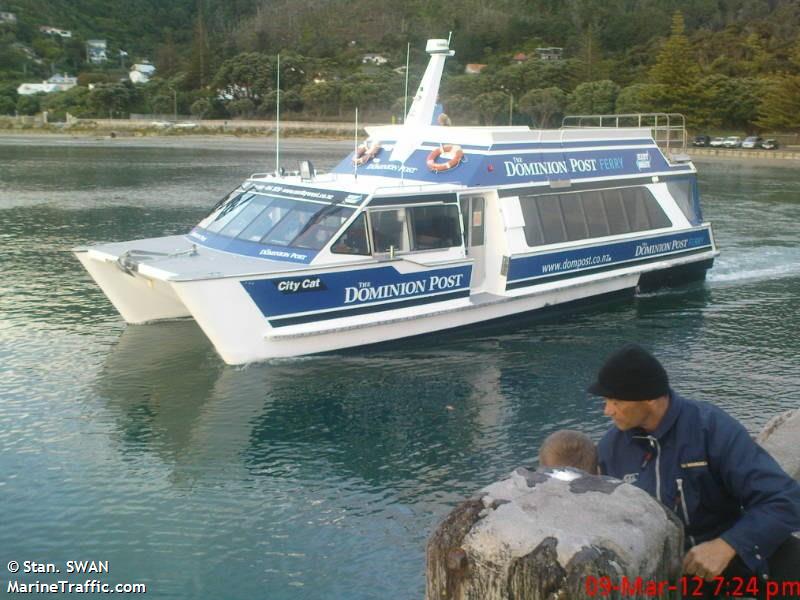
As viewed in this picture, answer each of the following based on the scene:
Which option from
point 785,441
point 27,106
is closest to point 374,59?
point 27,106

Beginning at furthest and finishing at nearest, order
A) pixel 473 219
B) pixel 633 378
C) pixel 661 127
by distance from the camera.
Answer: pixel 661 127 < pixel 473 219 < pixel 633 378

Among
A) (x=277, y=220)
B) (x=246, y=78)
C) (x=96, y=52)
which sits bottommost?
(x=277, y=220)

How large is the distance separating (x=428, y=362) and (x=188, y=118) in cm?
9826

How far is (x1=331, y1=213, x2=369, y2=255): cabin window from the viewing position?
12078 millimetres

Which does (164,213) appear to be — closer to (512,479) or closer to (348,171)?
(348,171)

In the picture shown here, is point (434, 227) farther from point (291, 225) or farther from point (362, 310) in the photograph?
point (291, 225)

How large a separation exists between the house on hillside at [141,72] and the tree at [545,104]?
81.0 meters

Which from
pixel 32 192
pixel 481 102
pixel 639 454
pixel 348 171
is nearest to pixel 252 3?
pixel 481 102

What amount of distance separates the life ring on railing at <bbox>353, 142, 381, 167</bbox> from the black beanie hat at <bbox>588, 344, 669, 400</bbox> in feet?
37.7

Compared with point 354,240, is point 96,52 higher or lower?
higher

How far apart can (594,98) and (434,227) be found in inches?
2744

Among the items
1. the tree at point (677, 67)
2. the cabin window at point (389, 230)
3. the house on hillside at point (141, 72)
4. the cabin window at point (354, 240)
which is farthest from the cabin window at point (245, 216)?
the house on hillside at point (141, 72)

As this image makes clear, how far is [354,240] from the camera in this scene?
1223cm

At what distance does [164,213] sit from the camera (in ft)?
93.5
